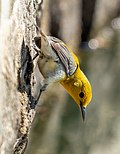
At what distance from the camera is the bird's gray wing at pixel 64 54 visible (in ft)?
14.6

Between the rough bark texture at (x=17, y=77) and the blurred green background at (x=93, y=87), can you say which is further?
the blurred green background at (x=93, y=87)

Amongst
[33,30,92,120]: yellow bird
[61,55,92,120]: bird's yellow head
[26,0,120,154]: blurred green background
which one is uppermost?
[33,30,92,120]: yellow bird

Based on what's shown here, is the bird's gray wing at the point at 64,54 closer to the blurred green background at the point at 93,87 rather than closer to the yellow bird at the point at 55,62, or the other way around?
the yellow bird at the point at 55,62

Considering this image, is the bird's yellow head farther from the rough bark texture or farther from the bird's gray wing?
the rough bark texture

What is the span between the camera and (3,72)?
3.90 m

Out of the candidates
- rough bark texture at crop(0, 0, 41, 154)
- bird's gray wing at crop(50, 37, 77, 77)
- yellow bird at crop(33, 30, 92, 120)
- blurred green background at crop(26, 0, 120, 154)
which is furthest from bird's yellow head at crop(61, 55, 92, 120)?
blurred green background at crop(26, 0, 120, 154)

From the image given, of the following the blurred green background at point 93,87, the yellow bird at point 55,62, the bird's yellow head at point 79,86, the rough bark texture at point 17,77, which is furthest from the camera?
the blurred green background at point 93,87

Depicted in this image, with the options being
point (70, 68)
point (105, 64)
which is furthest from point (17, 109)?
point (105, 64)

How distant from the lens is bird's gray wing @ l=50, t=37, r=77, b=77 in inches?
176

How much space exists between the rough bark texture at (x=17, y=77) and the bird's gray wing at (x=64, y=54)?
170 mm

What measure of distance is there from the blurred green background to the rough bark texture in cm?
313

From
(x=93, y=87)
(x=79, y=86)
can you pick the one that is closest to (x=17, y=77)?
(x=79, y=86)

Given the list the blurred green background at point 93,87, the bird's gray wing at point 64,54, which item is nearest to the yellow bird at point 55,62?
the bird's gray wing at point 64,54

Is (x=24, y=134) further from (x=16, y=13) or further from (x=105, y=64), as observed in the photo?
(x=105, y=64)
